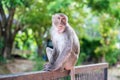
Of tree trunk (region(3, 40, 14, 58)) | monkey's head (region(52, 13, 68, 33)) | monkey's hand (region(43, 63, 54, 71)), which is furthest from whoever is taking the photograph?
tree trunk (region(3, 40, 14, 58))

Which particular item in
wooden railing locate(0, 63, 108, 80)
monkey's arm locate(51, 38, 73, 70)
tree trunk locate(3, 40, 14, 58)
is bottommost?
tree trunk locate(3, 40, 14, 58)

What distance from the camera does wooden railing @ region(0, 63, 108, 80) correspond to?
221 cm

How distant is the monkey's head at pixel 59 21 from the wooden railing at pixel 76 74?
16.5 inches

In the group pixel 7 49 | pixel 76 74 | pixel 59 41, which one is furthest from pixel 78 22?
pixel 59 41

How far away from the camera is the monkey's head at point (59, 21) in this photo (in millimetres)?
2721

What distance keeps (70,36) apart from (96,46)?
8.81 meters

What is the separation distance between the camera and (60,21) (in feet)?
8.95

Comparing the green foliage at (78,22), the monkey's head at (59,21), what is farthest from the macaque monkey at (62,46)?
the green foliage at (78,22)

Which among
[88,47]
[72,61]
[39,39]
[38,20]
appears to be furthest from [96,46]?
[72,61]

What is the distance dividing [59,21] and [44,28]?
5553 millimetres

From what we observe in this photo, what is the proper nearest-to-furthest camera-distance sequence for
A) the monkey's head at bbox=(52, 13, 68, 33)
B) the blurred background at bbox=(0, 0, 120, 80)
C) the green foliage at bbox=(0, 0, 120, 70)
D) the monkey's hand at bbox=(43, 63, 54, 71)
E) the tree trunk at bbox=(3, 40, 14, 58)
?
the monkey's hand at bbox=(43, 63, 54, 71)
the monkey's head at bbox=(52, 13, 68, 33)
the green foliage at bbox=(0, 0, 120, 70)
the blurred background at bbox=(0, 0, 120, 80)
the tree trunk at bbox=(3, 40, 14, 58)

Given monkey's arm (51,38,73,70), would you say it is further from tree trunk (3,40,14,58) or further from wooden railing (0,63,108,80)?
tree trunk (3,40,14,58)

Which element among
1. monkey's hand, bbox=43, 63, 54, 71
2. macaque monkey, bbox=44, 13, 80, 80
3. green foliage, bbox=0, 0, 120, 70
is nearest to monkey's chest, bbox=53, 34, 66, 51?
macaque monkey, bbox=44, 13, 80, 80

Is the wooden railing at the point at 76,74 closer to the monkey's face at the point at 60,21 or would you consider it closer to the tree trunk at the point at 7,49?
the monkey's face at the point at 60,21
